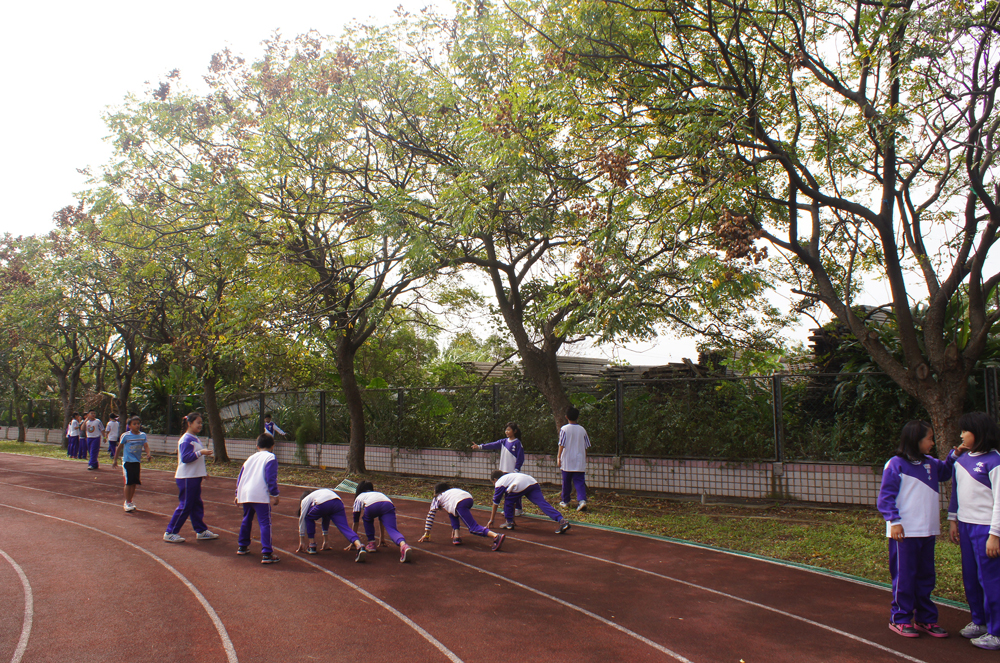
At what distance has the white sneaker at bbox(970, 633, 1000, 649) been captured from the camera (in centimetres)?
483

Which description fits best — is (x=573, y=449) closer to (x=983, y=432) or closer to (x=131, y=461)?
(x=983, y=432)

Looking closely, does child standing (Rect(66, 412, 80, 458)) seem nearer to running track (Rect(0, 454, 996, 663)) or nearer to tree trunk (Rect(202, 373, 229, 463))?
tree trunk (Rect(202, 373, 229, 463))

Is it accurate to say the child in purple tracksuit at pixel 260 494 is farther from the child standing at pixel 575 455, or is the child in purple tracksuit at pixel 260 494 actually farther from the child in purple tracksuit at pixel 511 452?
the child standing at pixel 575 455

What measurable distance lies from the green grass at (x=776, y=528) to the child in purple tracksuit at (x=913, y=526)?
144 cm

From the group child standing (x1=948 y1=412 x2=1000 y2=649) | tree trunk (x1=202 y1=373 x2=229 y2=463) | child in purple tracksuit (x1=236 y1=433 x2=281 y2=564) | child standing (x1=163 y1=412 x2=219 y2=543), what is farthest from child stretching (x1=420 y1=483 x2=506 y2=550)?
tree trunk (x1=202 y1=373 x2=229 y2=463)

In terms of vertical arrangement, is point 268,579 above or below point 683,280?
below

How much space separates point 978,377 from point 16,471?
23064 mm

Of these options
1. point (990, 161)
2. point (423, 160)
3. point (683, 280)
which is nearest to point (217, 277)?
point (423, 160)

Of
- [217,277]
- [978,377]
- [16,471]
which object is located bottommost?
[16,471]

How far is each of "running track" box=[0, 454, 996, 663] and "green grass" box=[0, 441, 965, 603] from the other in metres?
0.58

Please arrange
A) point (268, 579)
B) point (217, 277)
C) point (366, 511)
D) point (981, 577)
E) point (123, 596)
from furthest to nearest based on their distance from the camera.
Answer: point (217, 277), point (366, 511), point (268, 579), point (123, 596), point (981, 577)

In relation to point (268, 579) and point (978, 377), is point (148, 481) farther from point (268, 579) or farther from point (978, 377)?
point (978, 377)

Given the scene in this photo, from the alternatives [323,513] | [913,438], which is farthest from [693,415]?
[323,513]

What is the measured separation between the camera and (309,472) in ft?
56.0
